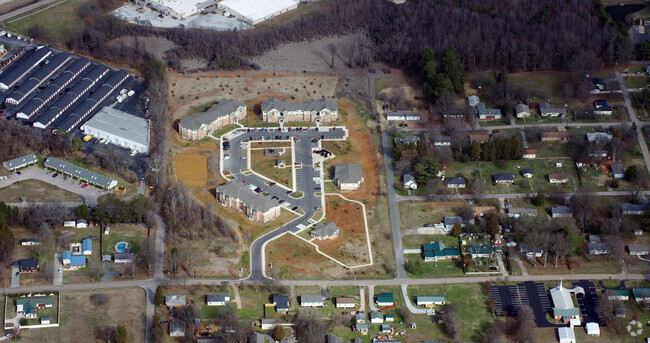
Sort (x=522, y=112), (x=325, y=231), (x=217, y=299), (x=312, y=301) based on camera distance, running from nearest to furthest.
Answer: (x=217, y=299), (x=312, y=301), (x=325, y=231), (x=522, y=112)

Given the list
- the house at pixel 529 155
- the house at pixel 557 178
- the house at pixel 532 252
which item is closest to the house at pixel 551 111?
the house at pixel 529 155

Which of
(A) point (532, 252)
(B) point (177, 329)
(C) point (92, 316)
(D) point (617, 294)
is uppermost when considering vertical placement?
(A) point (532, 252)

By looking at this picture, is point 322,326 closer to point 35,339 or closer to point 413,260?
point 413,260

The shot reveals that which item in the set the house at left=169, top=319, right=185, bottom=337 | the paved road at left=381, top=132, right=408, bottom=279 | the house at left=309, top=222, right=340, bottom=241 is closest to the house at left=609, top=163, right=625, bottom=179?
the paved road at left=381, top=132, right=408, bottom=279

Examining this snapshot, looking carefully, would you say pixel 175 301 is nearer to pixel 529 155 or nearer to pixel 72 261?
Result: pixel 72 261

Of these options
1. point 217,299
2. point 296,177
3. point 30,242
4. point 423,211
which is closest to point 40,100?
point 30,242

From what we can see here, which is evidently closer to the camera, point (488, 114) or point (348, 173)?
point (348, 173)

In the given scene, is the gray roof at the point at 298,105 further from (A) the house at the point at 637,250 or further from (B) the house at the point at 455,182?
(A) the house at the point at 637,250
